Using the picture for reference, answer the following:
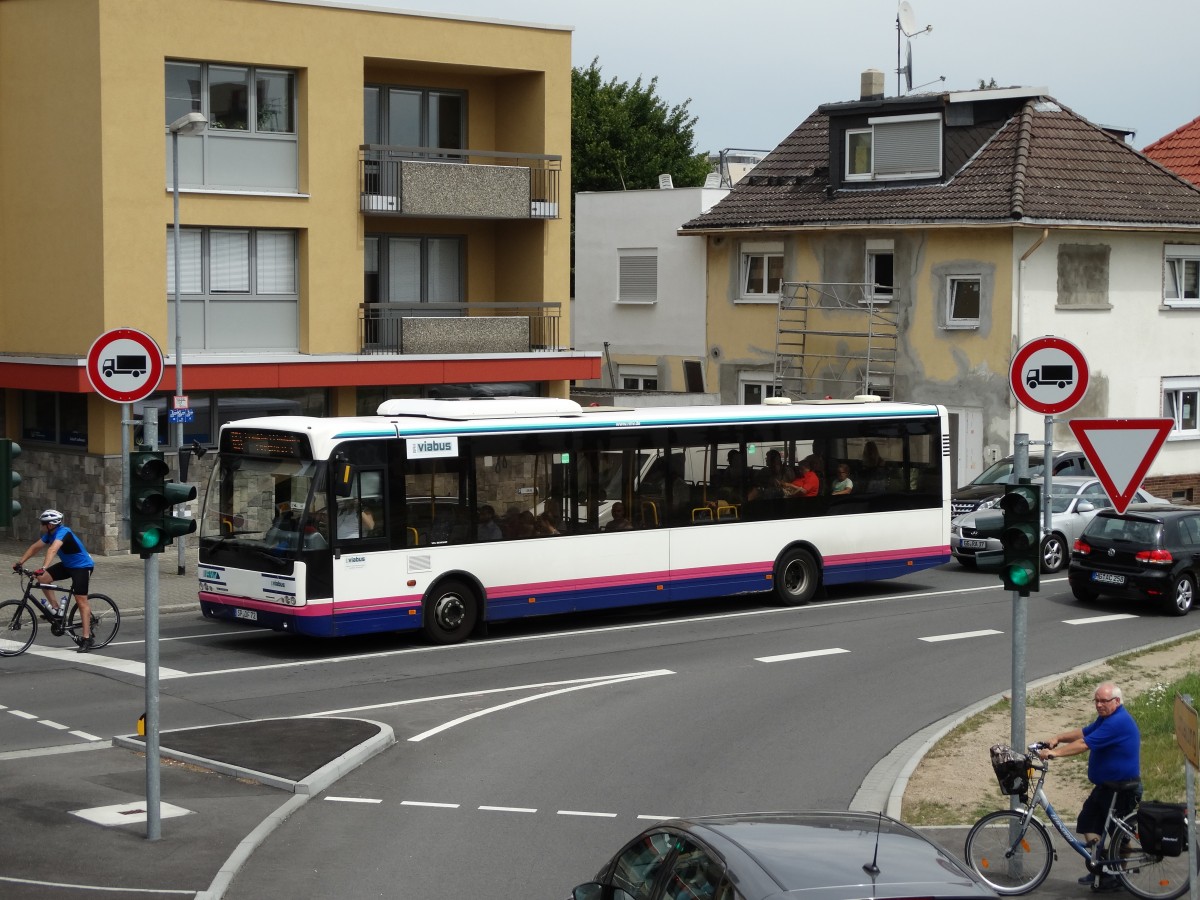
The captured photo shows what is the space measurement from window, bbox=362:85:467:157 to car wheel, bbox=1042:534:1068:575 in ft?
47.1

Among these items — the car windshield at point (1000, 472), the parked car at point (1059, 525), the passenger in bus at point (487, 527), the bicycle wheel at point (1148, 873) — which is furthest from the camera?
the car windshield at point (1000, 472)

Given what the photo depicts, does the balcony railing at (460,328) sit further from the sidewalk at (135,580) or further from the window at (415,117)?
the sidewalk at (135,580)

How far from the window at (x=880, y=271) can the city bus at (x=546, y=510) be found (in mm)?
12890

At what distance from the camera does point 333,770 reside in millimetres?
13602

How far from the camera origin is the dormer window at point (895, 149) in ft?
125

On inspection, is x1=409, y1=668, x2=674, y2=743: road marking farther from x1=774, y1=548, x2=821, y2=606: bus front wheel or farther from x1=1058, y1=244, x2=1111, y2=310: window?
x1=1058, y1=244, x2=1111, y2=310: window

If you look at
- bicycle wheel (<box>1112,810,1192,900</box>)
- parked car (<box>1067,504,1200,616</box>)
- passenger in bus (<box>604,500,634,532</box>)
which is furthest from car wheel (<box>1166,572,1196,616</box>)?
bicycle wheel (<box>1112,810,1192,900</box>)

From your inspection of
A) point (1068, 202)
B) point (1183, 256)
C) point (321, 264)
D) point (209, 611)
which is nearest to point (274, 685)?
point (209, 611)

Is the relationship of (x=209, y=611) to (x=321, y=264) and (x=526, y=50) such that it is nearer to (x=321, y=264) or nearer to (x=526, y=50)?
(x=321, y=264)

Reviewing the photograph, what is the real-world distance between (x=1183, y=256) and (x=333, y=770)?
1200 inches

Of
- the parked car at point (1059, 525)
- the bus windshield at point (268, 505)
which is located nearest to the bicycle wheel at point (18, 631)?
the bus windshield at point (268, 505)

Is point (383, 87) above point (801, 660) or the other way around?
above

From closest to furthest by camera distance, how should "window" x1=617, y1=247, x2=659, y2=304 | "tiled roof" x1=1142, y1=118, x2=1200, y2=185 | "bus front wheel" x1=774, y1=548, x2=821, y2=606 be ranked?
"bus front wheel" x1=774, y1=548, x2=821, y2=606 < "window" x1=617, y1=247, x2=659, y2=304 < "tiled roof" x1=1142, y1=118, x2=1200, y2=185

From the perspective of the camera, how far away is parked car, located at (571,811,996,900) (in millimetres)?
6238
